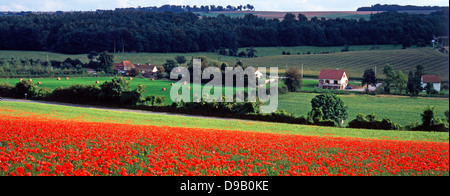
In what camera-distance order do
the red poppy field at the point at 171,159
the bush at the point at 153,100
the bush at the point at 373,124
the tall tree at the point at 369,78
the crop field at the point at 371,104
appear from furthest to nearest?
1. the tall tree at the point at 369,78
2. the crop field at the point at 371,104
3. the bush at the point at 153,100
4. the bush at the point at 373,124
5. the red poppy field at the point at 171,159

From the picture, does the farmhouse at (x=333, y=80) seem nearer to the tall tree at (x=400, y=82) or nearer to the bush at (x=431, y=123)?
the tall tree at (x=400, y=82)

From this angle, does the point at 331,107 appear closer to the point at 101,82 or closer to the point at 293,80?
the point at 293,80

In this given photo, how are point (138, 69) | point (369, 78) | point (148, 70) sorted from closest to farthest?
point (369, 78)
point (138, 69)
point (148, 70)

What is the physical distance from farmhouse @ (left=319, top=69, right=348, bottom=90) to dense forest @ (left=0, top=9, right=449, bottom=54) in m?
35.3

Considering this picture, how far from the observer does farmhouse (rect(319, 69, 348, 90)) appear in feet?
304

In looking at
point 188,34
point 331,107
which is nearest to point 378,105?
point 331,107

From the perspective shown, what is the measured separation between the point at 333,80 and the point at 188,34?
67.3 meters

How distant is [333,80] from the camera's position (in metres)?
93.0

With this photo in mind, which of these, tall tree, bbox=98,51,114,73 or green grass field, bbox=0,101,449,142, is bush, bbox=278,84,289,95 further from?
tall tree, bbox=98,51,114,73

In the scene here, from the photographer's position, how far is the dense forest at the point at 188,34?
136 metres

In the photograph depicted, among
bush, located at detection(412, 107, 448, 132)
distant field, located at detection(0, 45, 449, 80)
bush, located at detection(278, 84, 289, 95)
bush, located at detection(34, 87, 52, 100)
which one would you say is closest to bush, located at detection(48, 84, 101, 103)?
bush, located at detection(34, 87, 52, 100)

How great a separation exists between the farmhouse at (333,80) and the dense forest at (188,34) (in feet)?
116

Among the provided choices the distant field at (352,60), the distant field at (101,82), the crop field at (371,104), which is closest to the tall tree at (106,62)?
the distant field at (101,82)
